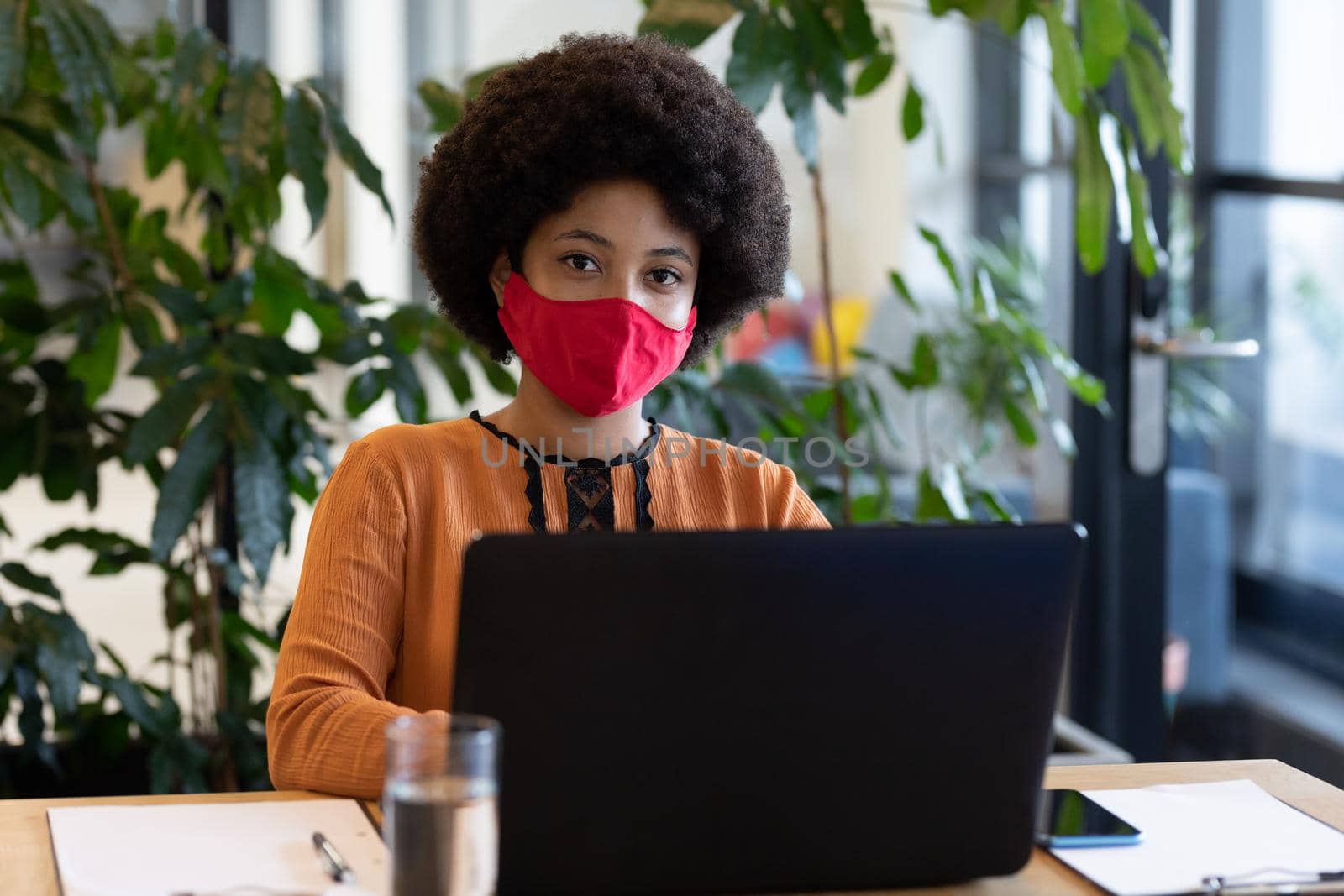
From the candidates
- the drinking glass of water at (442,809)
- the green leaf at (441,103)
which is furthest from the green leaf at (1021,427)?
the drinking glass of water at (442,809)

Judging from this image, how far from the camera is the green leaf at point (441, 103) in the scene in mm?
1999

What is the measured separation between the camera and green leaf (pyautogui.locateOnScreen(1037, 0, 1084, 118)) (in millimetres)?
1829

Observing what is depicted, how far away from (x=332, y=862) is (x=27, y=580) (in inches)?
46.0

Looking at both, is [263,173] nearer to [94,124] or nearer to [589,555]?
[94,124]

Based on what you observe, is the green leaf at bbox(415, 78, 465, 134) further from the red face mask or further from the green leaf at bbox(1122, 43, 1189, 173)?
the green leaf at bbox(1122, 43, 1189, 173)

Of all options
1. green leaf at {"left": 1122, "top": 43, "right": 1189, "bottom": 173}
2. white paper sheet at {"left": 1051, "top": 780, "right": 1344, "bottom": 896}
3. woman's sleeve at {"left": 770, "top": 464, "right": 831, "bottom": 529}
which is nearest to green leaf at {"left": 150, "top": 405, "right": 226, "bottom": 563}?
woman's sleeve at {"left": 770, "top": 464, "right": 831, "bottom": 529}

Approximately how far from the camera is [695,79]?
4.66 feet

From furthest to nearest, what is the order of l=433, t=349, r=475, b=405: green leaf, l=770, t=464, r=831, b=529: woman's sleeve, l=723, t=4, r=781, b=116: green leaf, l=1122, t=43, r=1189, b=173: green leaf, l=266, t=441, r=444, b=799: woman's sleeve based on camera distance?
l=433, t=349, r=475, b=405: green leaf < l=1122, t=43, r=1189, b=173: green leaf < l=723, t=4, r=781, b=116: green leaf < l=770, t=464, r=831, b=529: woman's sleeve < l=266, t=441, r=444, b=799: woman's sleeve

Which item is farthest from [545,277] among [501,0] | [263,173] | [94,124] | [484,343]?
[501,0]

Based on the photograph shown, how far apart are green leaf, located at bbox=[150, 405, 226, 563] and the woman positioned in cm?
52

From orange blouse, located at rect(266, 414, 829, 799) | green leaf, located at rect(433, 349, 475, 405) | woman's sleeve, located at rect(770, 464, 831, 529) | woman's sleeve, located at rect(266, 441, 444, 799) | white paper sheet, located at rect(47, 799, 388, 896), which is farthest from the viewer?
green leaf, located at rect(433, 349, 475, 405)

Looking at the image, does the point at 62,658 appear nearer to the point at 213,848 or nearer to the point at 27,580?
the point at 27,580

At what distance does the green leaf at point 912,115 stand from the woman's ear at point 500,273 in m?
0.85

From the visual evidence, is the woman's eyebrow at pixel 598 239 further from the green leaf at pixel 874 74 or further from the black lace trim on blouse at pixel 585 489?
the green leaf at pixel 874 74
